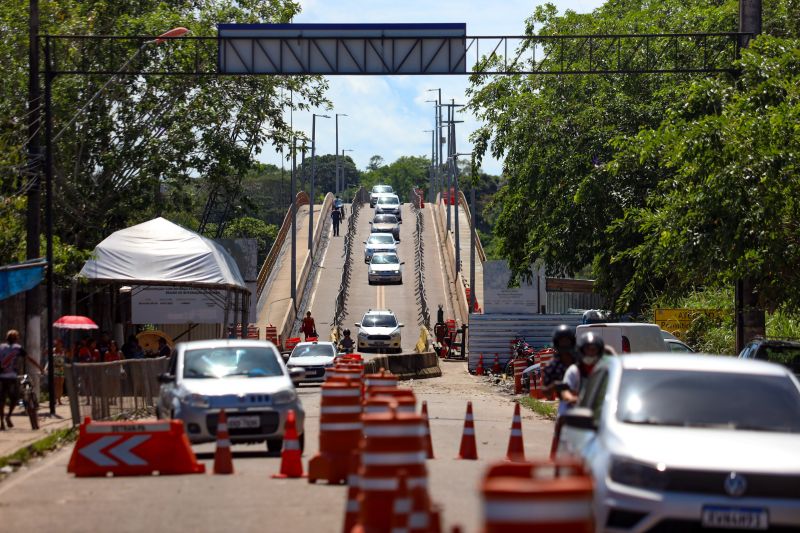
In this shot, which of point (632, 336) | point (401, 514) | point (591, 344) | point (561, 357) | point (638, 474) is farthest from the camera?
point (632, 336)

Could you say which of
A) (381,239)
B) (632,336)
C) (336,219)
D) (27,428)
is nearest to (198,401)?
(27,428)

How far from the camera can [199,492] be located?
1247 cm

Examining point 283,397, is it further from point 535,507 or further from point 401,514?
point 535,507

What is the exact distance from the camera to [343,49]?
28.5 meters

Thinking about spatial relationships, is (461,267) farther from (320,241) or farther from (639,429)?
(639,429)

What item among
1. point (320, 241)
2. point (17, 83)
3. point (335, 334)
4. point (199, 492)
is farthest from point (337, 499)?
point (320, 241)

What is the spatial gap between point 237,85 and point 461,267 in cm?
3419

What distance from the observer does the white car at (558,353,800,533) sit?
320 inches

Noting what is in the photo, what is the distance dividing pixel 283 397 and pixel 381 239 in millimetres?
61060

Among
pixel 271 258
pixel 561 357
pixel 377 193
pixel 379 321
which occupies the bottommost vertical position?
pixel 379 321

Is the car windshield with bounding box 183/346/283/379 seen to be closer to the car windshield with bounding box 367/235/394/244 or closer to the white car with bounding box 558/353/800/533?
the white car with bounding box 558/353/800/533

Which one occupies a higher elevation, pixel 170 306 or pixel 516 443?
pixel 170 306

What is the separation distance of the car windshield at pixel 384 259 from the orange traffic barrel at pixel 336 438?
Result: 55.9 m

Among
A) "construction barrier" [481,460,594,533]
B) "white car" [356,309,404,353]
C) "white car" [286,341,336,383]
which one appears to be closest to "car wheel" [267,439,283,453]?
"construction barrier" [481,460,594,533]
